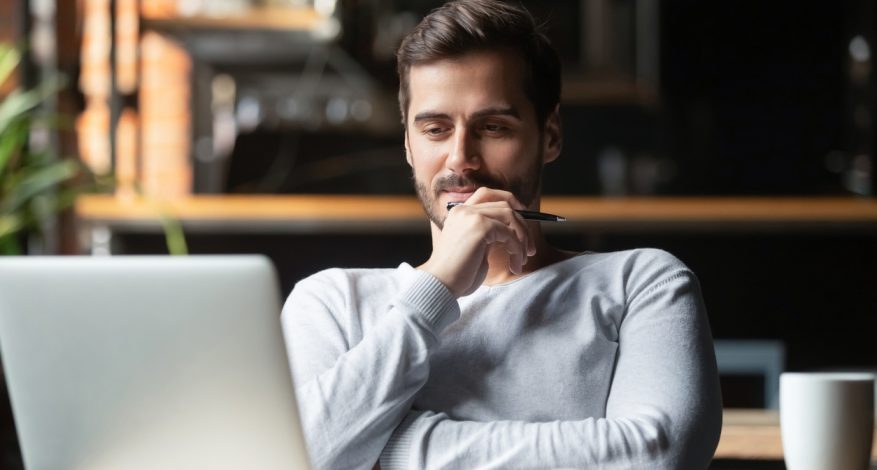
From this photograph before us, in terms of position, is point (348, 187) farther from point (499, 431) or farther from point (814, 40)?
point (499, 431)

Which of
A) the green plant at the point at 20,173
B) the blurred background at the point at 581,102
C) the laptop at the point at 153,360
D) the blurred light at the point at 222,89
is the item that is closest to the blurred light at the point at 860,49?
the blurred background at the point at 581,102

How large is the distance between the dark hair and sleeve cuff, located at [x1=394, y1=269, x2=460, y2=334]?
25cm

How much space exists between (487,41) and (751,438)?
56 cm

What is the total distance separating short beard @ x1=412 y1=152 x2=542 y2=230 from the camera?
127 cm

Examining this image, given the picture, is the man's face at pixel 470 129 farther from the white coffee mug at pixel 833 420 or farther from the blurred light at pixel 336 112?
the blurred light at pixel 336 112

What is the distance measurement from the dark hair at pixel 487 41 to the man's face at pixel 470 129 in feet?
0.04

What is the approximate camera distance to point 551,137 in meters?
1.37

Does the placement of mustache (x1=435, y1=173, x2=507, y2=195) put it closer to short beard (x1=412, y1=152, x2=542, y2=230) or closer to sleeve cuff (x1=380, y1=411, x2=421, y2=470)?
short beard (x1=412, y1=152, x2=542, y2=230)

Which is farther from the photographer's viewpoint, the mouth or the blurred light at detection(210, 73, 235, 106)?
the blurred light at detection(210, 73, 235, 106)

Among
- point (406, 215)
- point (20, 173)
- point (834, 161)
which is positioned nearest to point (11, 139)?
point (20, 173)

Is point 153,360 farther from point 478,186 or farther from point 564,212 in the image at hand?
point 564,212

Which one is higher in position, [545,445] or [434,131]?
[434,131]

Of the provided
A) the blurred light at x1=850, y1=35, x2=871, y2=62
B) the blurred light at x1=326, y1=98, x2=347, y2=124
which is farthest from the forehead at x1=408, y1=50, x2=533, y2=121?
the blurred light at x1=850, y1=35, x2=871, y2=62

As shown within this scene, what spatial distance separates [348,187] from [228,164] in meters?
0.49
